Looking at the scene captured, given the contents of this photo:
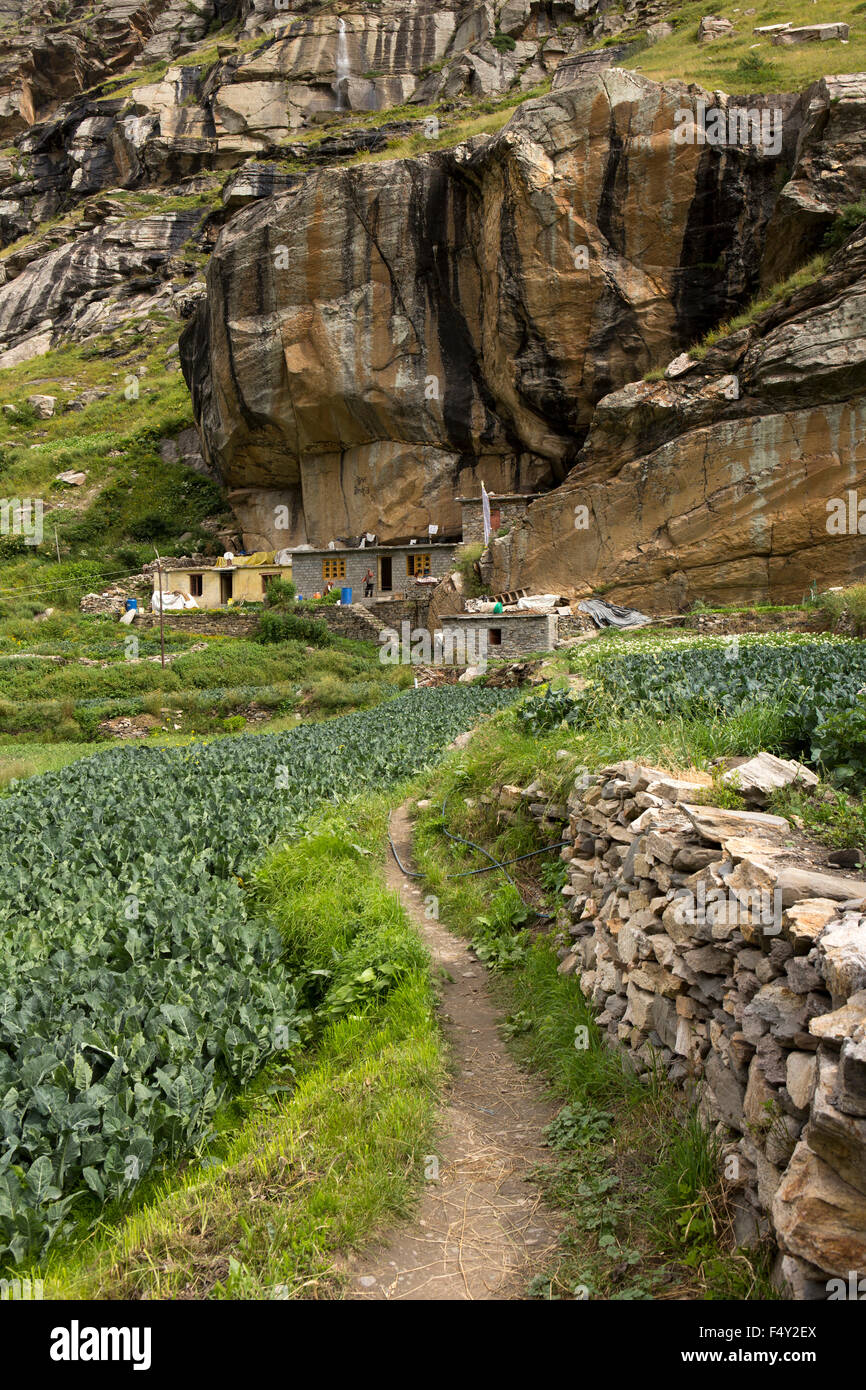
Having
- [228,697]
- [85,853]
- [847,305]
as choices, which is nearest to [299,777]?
[85,853]

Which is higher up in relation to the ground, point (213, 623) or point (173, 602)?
point (173, 602)

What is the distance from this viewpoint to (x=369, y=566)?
1630 inches

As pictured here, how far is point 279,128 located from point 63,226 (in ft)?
75.0

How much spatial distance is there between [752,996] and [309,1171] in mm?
2458

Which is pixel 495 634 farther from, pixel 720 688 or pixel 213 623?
pixel 720 688

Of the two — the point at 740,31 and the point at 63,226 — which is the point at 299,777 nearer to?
the point at 740,31

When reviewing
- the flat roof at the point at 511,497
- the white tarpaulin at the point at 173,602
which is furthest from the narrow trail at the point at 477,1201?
the white tarpaulin at the point at 173,602

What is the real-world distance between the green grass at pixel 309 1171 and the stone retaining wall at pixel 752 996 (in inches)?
54.1

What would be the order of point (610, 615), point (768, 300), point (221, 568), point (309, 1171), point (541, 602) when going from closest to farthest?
point (309, 1171)
point (610, 615)
point (768, 300)
point (541, 602)
point (221, 568)

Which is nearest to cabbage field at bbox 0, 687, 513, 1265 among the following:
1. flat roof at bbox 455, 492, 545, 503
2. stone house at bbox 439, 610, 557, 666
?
stone house at bbox 439, 610, 557, 666

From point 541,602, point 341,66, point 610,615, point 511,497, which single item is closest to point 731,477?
point 610,615

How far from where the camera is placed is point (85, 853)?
921cm

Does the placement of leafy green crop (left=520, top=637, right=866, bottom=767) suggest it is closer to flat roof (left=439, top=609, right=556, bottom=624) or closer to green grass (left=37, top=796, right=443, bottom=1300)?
green grass (left=37, top=796, right=443, bottom=1300)

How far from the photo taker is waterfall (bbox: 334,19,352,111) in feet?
220
